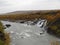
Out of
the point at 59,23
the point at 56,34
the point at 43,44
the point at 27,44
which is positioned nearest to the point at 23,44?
the point at 27,44

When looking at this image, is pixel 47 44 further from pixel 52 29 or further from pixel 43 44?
pixel 52 29

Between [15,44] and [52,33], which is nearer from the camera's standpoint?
[15,44]

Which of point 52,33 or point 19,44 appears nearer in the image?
point 19,44

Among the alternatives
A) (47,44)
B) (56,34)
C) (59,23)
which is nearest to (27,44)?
(47,44)

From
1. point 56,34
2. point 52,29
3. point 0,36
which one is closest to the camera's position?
point 0,36

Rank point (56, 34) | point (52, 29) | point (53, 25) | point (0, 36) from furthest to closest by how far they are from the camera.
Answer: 1. point (53, 25)
2. point (52, 29)
3. point (56, 34)
4. point (0, 36)

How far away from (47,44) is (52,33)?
8512mm

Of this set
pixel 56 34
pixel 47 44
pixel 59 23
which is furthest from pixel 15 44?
pixel 59 23

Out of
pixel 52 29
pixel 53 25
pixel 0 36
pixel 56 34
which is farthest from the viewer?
pixel 53 25

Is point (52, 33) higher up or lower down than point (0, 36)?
lower down

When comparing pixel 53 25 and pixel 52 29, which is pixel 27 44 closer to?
pixel 52 29

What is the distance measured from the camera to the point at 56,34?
30953 mm

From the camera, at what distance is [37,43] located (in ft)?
80.9

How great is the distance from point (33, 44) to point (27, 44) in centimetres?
69
